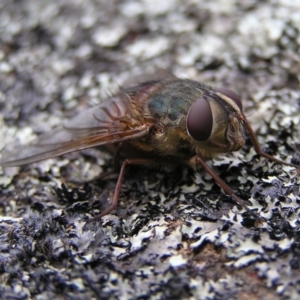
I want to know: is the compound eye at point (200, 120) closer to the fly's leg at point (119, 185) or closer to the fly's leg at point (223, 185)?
the fly's leg at point (223, 185)

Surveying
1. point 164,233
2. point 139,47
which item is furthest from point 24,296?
point 139,47

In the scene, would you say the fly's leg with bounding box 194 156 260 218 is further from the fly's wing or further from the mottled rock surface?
the fly's wing

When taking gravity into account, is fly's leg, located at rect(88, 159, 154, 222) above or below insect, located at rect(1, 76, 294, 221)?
below

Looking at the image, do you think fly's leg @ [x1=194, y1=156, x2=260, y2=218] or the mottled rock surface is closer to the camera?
the mottled rock surface

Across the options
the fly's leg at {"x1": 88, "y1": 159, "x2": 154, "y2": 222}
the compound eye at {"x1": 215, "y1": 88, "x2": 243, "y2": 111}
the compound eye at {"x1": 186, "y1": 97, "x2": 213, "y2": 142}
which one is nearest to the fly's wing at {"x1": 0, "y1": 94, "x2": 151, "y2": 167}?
the fly's leg at {"x1": 88, "y1": 159, "x2": 154, "y2": 222}

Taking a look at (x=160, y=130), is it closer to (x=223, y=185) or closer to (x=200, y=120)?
(x=200, y=120)

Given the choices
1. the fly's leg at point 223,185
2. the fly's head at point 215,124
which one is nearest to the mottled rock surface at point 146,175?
the fly's leg at point 223,185
